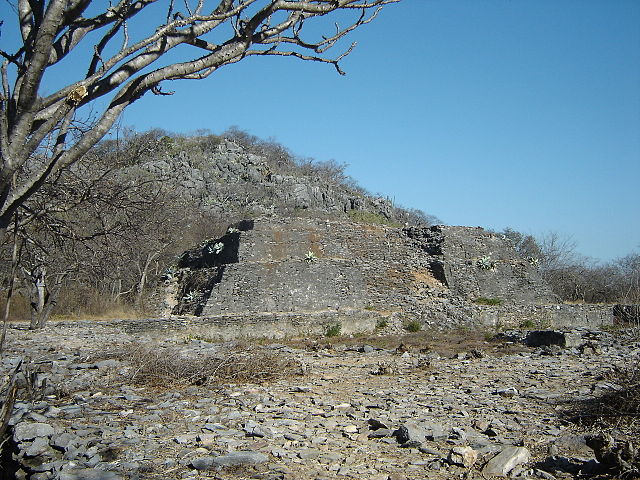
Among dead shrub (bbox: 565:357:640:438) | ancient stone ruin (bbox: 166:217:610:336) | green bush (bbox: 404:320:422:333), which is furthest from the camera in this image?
ancient stone ruin (bbox: 166:217:610:336)

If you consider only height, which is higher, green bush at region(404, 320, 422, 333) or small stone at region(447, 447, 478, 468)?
green bush at region(404, 320, 422, 333)

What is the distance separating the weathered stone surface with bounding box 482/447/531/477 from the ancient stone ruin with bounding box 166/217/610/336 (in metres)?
13.7

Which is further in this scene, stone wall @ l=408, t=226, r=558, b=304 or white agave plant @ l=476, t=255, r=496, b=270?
white agave plant @ l=476, t=255, r=496, b=270

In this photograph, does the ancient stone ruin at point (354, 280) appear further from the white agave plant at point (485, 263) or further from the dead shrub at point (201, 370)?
the dead shrub at point (201, 370)

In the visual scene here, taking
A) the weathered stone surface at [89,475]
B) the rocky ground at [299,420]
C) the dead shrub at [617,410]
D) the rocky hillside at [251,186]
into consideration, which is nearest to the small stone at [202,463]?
the rocky ground at [299,420]

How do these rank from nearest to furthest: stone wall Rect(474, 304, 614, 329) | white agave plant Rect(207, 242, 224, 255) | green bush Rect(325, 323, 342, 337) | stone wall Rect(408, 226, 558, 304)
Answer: green bush Rect(325, 323, 342, 337) → stone wall Rect(474, 304, 614, 329) → white agave plant Rect(207, 242, 224, 255) → stone wall Rect(408, 226, 558, 304)

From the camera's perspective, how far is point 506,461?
14.1 feet

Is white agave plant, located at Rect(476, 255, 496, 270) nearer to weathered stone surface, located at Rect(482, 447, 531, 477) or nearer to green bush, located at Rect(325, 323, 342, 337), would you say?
green bush, located at Rect(325, 323, 342, 337)

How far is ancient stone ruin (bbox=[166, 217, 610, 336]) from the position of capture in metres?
19.8

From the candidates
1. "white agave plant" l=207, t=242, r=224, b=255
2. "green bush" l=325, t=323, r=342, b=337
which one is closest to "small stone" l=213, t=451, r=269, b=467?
"green bush" l=325, t=323, r=342, b=337

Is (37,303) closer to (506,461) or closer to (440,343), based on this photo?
(440,343)

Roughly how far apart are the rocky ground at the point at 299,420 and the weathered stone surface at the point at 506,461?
1 cm

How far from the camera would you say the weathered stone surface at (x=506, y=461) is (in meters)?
4.18

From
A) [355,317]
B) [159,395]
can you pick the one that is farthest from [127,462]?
[355,317]
